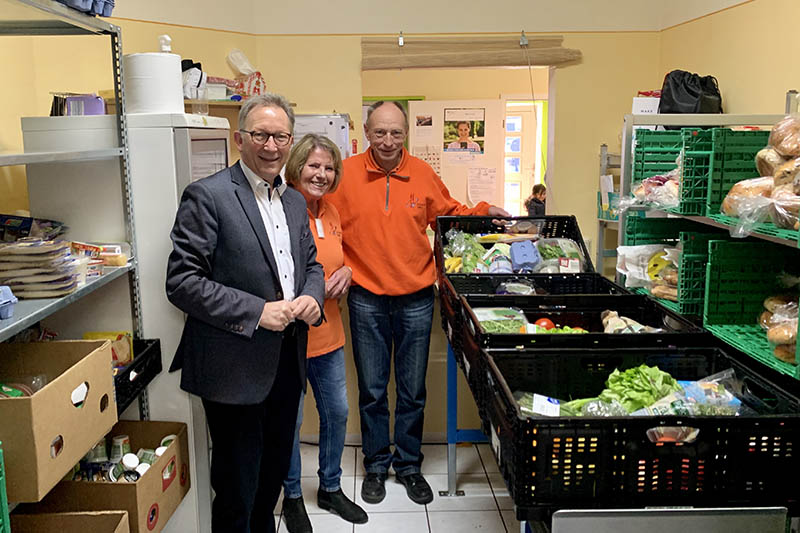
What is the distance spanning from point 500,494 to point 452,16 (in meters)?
3.57

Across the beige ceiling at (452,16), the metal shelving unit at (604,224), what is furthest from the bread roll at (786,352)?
the beige ceiling at (452,16)

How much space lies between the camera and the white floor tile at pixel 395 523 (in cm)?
290

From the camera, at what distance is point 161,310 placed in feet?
8.00

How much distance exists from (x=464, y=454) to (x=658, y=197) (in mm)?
1768

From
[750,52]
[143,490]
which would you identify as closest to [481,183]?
[750,52]

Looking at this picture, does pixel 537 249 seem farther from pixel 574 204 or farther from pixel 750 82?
pixel 574 204

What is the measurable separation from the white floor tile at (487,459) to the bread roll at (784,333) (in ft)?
6.08

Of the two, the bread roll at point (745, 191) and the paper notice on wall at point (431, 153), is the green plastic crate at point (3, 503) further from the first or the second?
the paper notice on wall at point (431, 153)

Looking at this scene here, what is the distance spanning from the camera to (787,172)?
6.18 ft

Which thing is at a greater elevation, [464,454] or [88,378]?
[88,378]

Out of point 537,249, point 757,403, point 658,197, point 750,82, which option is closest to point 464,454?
point 537,249

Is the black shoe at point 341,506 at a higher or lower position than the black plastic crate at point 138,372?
lower

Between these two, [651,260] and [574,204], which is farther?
[574,204]

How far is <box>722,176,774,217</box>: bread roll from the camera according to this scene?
6.43ft
